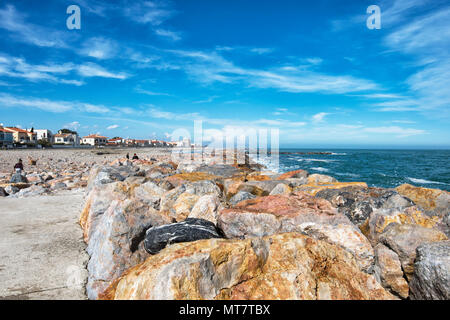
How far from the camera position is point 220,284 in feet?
9.59

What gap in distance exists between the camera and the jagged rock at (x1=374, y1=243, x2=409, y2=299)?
154 inches

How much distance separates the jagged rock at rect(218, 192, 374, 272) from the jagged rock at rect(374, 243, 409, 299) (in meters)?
0.15

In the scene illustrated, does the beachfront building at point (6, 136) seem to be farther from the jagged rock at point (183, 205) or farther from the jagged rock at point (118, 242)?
the jagged rock at point (118, 242)

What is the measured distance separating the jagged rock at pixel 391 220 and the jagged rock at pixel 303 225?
100 centimetres

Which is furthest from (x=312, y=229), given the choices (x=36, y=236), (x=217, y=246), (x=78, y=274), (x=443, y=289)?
(x=36, y=236)

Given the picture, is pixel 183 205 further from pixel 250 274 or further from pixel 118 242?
pixel 250 274

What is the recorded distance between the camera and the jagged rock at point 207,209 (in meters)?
5.39

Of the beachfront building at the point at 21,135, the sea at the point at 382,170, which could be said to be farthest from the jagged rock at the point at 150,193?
the beachfront building at the point at 21,135

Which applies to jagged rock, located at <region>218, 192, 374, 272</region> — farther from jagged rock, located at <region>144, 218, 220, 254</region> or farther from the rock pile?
jagged rock, located at <region>144, 218, 220, 254</region>

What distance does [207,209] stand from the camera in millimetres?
5465

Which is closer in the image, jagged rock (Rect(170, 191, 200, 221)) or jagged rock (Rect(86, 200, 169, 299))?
jagged rock (Rect(86, 200, 169, 299))

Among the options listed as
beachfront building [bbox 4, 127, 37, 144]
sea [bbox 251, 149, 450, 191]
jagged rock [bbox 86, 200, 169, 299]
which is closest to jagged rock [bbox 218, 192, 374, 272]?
jagged rock [bbox 86, 200, 169, 299]

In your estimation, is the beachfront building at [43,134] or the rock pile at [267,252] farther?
the beachfront building at [43,134]

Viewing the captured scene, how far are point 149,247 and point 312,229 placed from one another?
267 cm
